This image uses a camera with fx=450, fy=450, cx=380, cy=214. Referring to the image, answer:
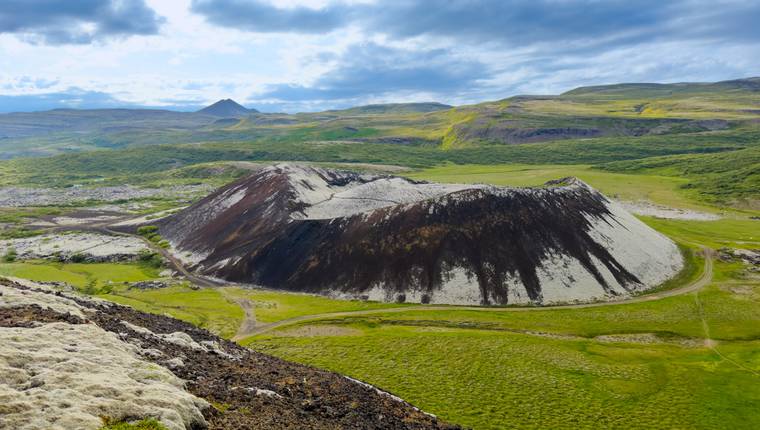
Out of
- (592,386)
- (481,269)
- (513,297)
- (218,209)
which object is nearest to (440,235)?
(481,269)

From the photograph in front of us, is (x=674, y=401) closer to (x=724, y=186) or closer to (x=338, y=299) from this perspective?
(x=338, y=299)

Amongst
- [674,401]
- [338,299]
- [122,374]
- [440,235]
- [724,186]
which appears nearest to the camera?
[122,374]

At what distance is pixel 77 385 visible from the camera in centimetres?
2298

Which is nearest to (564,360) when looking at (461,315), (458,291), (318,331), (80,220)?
(461,315)

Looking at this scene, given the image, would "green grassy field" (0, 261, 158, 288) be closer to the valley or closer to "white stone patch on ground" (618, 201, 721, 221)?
the valley

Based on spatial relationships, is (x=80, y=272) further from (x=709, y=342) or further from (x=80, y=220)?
(x=709, y=342)

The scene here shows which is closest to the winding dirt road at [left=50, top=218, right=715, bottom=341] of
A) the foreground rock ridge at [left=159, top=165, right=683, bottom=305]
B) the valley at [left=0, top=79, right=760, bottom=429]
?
the valley at [left=0, top=79, right=760, bottom=429]

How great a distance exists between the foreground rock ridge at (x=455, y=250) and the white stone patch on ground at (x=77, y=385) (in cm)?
5901

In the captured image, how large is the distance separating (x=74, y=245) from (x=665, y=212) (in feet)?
643

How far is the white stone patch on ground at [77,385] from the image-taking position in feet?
64.5

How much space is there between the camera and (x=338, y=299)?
8612cm

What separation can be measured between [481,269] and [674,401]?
40.3 m

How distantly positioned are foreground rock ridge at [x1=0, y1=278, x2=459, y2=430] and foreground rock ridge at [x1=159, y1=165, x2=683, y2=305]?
150 ft

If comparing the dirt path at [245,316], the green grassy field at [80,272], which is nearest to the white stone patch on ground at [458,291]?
the dirt path at [245,316]
